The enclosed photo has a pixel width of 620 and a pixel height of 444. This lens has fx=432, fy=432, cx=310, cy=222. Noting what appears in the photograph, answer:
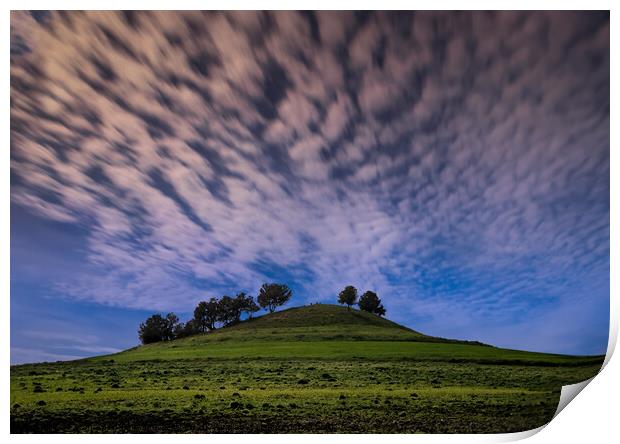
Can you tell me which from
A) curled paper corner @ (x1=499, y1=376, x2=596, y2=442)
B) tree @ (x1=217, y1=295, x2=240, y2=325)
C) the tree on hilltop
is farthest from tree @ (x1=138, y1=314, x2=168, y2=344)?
curled paper corner @ (x1=499, y1=376, x2=596, y2=442)

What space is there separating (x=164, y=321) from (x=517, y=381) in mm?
27637

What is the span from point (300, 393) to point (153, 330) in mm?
25578

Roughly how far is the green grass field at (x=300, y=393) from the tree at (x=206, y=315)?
385 inches

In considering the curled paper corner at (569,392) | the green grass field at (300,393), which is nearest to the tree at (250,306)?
the green grass field at (300,393)

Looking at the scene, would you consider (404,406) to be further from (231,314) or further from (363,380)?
(231,314)

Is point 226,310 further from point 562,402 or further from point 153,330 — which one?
point 562,402

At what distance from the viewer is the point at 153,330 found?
39.5 m

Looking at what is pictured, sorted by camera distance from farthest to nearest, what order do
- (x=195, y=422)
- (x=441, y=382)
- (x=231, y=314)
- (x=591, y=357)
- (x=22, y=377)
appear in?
(x=231, y=314) < (x=22, y=377) < (x=441, y=382) < (x=591, y=357) < (x=195, y=422)

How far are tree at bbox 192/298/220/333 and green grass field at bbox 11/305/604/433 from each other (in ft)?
32.1

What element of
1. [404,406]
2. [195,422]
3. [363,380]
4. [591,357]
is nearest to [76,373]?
[195,422]

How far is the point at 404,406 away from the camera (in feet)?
53.1

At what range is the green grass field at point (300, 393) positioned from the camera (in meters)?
14.7

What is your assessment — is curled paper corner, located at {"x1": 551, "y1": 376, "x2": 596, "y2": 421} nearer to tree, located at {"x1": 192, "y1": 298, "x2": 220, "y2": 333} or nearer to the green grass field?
the green grass field
